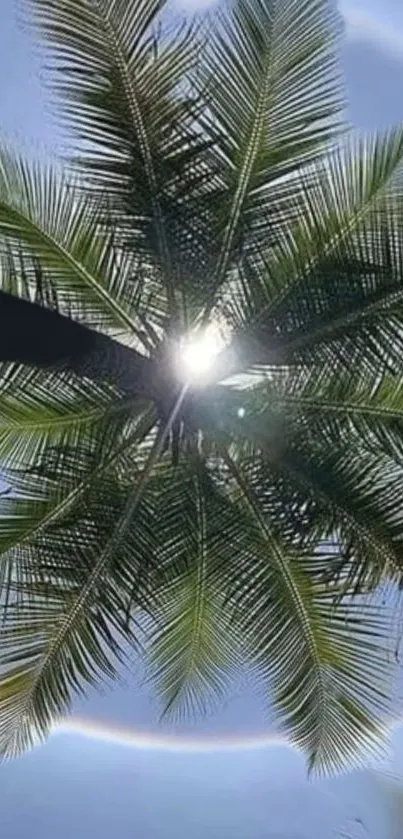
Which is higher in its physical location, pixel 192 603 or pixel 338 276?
pixel 338 276

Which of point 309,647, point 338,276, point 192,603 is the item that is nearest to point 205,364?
A: point 338,276

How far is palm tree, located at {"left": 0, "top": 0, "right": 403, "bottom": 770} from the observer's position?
27.6 ft

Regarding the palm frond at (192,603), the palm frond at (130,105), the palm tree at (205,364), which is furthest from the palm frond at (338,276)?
the palm frond at (192,603)

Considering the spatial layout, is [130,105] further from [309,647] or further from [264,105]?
[309,647]

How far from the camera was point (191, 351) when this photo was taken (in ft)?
28.8

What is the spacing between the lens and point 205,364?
8.70m

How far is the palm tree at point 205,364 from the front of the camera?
8.41 metres

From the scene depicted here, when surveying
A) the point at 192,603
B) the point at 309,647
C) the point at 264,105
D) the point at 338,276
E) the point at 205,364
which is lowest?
the point at 309,647

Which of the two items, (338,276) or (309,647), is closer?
(338,276)

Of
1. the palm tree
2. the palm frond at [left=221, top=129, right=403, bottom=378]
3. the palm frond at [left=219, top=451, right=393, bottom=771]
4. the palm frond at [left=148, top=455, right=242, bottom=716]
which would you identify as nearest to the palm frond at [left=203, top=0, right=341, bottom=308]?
the palm tree

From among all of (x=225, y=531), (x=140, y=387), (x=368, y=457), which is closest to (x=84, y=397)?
(x=140, y=387)

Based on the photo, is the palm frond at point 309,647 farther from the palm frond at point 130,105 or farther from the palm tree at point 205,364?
the palm frond at point 130,105

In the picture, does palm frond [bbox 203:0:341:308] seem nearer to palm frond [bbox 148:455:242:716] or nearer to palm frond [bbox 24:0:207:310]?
palm frond [bbox 24:0:207:310]

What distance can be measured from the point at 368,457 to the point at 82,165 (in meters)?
3.07
